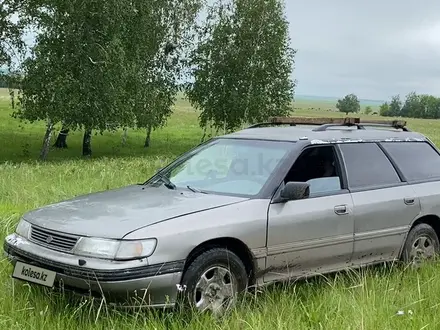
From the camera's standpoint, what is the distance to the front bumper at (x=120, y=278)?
166 inches

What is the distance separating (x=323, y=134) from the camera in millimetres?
6078

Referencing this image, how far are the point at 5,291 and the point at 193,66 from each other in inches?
1302

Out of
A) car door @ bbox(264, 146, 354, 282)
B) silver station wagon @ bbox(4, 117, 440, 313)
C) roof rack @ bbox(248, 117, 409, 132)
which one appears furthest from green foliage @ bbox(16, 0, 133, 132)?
car door @ bbox(264, 146, 354, 282)

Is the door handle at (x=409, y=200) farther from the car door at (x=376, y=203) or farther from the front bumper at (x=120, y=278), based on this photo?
the front bumper at (x=120, y=278)

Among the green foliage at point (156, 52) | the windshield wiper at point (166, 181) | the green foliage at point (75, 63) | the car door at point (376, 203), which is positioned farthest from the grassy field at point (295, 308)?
the green foliage at point (156, 52)

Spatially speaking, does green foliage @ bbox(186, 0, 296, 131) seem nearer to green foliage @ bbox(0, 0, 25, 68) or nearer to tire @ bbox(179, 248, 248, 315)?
green foliage @ bbox(0, 0, 25, 68)

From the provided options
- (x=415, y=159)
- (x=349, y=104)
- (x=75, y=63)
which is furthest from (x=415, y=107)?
(x=415, y=159)

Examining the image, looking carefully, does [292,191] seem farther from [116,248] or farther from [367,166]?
[116,248]

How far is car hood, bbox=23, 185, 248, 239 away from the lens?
4434 mm

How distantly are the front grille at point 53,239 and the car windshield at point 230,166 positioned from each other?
4.70ft

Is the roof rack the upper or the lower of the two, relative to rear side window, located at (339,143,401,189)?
upper

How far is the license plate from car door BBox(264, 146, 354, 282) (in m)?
1.74

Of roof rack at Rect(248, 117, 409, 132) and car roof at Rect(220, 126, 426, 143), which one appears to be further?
roof rack at Rect(248, 117, 409, 132)

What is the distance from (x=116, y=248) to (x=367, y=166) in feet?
9.89
